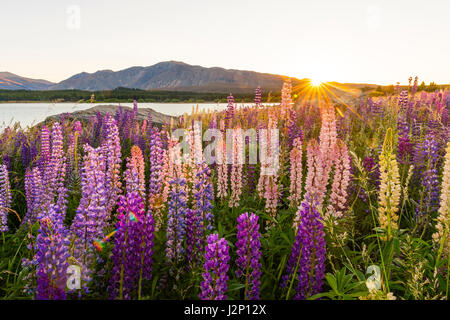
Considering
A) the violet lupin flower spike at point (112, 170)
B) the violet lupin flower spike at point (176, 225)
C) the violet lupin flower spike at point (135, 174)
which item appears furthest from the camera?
the violet lupin flower spike at point (112, 170)

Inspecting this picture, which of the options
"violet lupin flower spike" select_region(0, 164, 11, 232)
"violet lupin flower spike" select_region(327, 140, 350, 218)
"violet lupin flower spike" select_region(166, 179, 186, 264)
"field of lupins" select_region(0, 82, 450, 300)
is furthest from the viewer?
"violet lupin flower spike" select_region(0, 164, 11, 232)

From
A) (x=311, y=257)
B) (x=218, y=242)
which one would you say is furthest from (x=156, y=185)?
(x=311, y=257)

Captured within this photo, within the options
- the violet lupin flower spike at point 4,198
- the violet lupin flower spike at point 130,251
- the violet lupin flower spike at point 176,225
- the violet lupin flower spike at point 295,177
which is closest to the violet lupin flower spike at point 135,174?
the violet lupin flower spike at point 176,225

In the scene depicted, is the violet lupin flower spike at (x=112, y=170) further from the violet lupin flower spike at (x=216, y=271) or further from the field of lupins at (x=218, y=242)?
the violet lupin flower spike at (x=216, y=271)

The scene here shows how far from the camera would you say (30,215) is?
4.40 metres

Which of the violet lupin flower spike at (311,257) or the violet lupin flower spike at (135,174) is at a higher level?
the violet lupin flower spike at (135,174)

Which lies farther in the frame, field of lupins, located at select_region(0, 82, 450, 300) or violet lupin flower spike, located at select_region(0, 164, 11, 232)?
violet lupin flower spike, located at select_region(0, 164, 11, 232)

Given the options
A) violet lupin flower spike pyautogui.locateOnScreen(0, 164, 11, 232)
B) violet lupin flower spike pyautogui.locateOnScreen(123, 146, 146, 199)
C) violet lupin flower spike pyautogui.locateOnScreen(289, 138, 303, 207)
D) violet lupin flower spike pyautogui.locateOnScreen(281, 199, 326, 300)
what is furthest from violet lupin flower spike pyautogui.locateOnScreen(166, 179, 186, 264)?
violet lupin flower spike pyautogui.locateOnScreen(0, 164, 11, 232)

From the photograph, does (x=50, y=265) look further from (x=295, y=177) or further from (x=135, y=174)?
(x=295, y=177)

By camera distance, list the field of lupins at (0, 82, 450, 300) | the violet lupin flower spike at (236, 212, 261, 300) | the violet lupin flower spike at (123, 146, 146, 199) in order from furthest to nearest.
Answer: the violet lupin flower spike at (123, 146, 146, 199)
the violet lupin flower spike at (236, 212, 261, 300)
the field of lupins at (0, 82, 450, 300)

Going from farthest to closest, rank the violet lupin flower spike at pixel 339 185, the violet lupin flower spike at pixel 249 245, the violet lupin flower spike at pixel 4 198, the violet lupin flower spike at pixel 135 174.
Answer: the violet lupin flower spike at pixel 4 198, the violet lupin flower spike at pixel 339 185, the violet lupin flower spike at pixel 135 174, the violet lupin flower spike at pixel 249 245

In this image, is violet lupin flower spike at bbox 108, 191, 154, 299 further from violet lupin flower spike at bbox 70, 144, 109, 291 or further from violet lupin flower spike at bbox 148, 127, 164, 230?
violet lupin flower spike at bbox 148, 127, 164, 230

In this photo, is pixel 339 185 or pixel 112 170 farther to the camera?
pixel 112 170
